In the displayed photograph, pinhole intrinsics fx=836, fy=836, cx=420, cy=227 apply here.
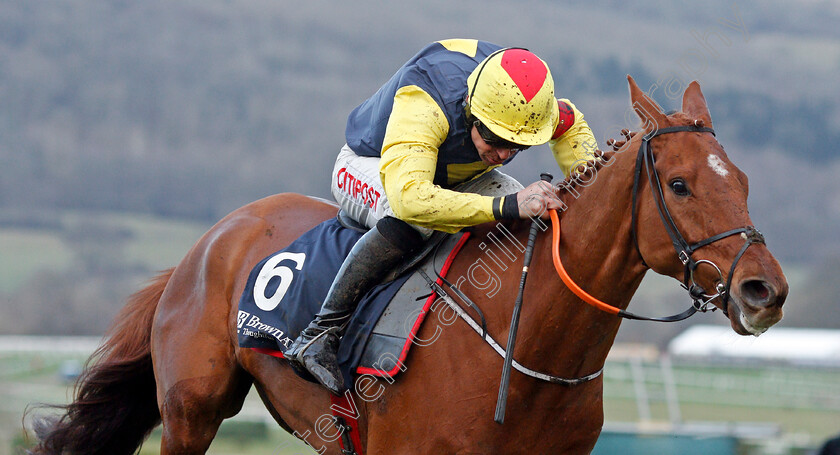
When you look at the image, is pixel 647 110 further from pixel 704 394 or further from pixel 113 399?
pixel 704 394

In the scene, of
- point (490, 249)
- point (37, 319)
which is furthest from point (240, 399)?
point (37, 319)

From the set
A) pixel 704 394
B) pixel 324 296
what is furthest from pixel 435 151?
pixel 704 394

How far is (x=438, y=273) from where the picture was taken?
134 inches

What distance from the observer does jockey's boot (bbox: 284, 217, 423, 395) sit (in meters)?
3.48

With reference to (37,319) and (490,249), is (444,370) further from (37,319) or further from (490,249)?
(37,319)

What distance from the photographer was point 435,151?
3.31 metres

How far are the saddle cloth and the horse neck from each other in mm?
448

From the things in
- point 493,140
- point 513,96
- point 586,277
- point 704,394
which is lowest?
point 704,394

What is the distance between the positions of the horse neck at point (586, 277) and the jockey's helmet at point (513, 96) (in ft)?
1.04

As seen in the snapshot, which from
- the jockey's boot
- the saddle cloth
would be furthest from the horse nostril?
the jockey's boot

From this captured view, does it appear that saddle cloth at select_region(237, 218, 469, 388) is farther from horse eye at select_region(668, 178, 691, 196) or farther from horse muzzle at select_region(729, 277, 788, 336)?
horse muzzle at select_region(729, 277, 788, 336)

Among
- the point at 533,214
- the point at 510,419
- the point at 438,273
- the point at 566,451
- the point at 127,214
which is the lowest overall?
the point at 127,214

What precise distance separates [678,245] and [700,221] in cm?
11

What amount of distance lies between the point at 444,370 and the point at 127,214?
33206 mm
